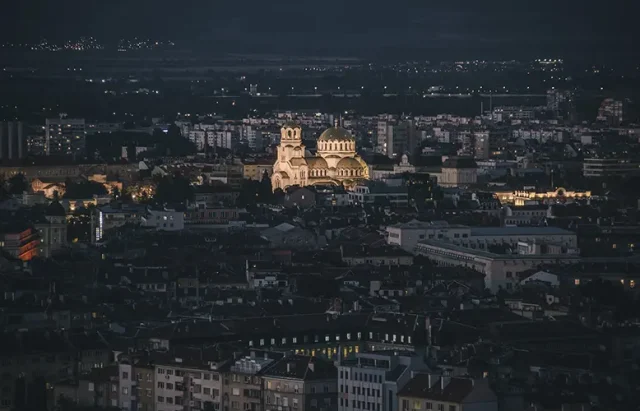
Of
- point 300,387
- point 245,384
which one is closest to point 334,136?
point 245,384

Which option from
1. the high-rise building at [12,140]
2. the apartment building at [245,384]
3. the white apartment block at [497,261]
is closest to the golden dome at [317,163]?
the high-rise building at [12,140]

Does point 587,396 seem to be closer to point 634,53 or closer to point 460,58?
point 634,53

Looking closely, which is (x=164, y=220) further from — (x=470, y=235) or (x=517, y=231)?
(x=517, y=231)

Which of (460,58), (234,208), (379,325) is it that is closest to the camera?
(379,325)

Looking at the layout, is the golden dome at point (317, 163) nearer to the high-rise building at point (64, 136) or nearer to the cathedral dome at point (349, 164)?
the cathedral dome at point (349, 164)

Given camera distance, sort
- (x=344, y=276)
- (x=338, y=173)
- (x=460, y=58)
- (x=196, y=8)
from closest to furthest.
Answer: (x=344, y=276)
(x=338, y=173)
(x=460, y=58)
(x=196, y=8)

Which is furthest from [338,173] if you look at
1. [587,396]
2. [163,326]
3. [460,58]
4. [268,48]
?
[268,48]
